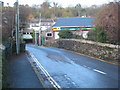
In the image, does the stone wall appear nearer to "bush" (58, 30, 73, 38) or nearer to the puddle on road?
the puddle on road

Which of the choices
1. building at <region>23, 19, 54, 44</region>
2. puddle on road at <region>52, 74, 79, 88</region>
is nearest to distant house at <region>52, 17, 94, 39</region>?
building at <region>23, 19, 54, 44</region>

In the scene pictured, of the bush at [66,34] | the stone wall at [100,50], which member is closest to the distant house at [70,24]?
the bush at [66,34]

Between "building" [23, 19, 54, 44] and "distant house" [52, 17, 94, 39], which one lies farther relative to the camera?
"building" [23, 19, 54, 44]

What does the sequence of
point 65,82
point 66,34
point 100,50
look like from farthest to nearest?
1. point 66,34
2. point 100,50
3. point 65,82

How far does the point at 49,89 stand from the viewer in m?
8.45

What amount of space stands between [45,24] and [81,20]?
2400 cm

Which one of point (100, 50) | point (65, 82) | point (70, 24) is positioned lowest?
point (65, 82)

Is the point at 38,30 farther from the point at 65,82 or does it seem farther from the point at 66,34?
the point at 65,82

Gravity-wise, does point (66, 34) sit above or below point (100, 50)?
above

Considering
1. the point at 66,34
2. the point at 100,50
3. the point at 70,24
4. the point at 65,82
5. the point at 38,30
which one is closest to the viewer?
the point at 65,82

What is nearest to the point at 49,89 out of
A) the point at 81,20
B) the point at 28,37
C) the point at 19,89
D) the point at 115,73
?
the point at 19,89

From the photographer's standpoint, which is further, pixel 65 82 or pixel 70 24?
pixel 70 24

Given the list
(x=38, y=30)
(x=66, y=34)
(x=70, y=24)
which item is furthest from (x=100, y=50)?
(x=38, y=30)

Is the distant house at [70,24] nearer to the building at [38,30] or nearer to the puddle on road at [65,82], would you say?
the building at [38,30]
